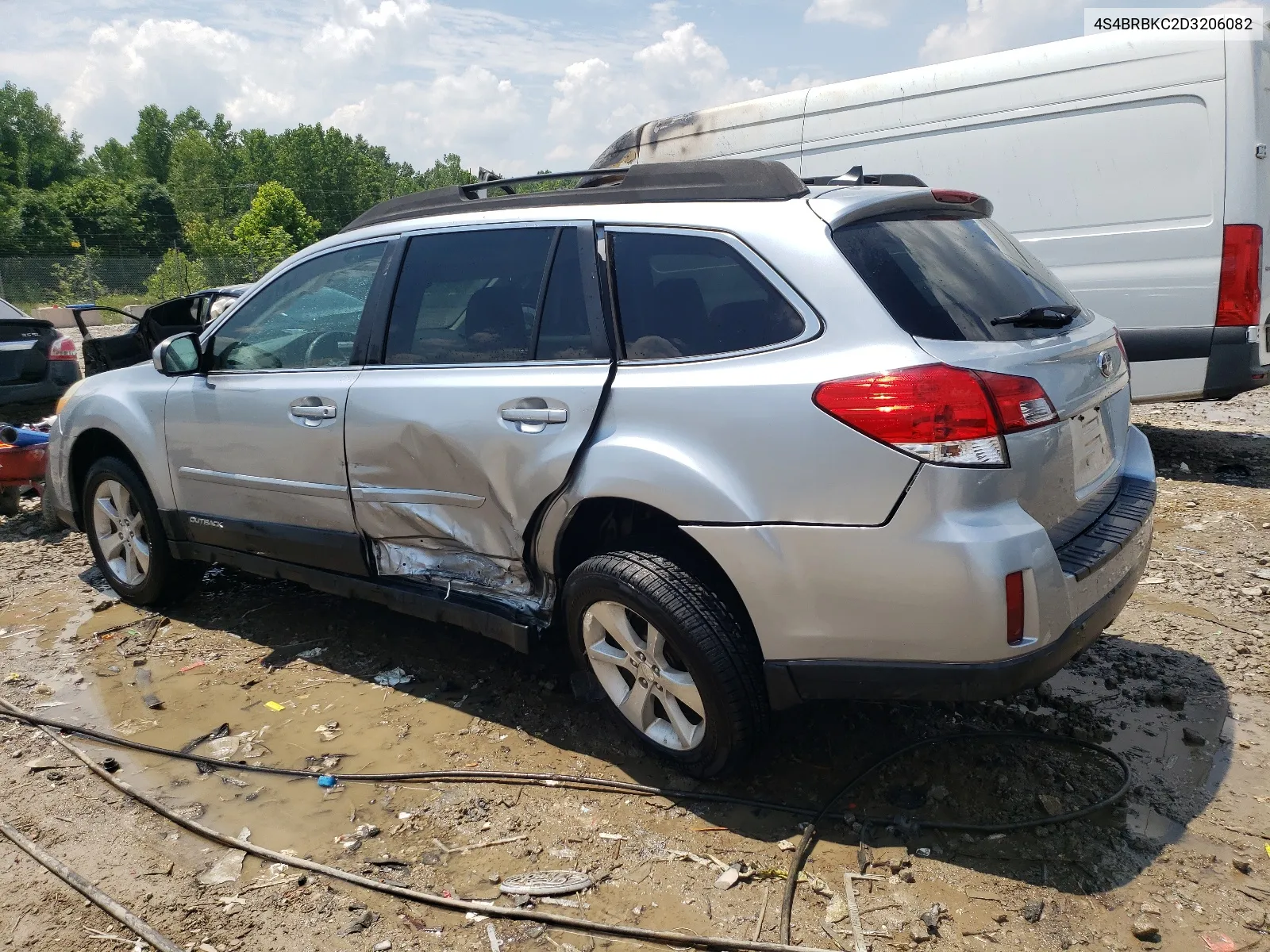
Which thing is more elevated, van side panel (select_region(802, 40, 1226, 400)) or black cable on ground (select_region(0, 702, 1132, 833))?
van side panel (select_region(802, 40, 1226, 400))

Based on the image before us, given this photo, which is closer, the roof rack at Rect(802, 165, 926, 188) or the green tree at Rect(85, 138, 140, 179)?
the roof rack at Rect(802, 165, 926, 188)

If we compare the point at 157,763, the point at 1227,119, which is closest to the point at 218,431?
the point at 157,763

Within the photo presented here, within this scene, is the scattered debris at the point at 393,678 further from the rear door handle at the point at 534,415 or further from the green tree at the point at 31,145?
the green tree at the point at 31,145

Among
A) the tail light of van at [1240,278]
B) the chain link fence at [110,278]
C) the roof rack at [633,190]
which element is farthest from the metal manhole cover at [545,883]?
the chain link fence at [110,278]

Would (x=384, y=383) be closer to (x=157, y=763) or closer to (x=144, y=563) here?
(x=157, y=763)

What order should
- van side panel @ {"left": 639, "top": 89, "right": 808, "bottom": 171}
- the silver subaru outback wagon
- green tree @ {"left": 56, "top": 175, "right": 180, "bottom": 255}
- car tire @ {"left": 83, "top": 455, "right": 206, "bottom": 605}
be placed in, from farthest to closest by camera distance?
green tree @ {"left": 56, "top": 175, "right": 180, "bottom": 255}, van side panel @ {"left": 639, "top": 89, "right": 808, "bottom": 171}, car tire @ {"left": 83, "top": 455, "right": 206, "bottom": 605}, the silver subaru outback wagon

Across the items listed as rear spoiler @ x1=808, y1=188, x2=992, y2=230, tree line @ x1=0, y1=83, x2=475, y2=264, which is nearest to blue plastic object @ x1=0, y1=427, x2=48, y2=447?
rear spoiler @ x1=808, y1=188, x2=992, y2=230

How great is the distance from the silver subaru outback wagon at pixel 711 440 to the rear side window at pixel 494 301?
1 centimetres

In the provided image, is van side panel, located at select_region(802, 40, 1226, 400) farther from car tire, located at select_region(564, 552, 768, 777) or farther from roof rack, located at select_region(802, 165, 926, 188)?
car tire, located at select_region(564, 552, 768, 777)

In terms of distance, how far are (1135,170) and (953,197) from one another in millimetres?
3969

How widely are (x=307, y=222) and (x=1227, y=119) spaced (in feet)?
258

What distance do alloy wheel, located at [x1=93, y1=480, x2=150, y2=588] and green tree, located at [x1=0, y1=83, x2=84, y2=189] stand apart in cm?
8995

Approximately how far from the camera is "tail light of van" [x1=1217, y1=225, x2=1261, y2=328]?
20.2 feet

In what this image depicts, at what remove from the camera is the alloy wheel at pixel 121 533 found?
4973mm
